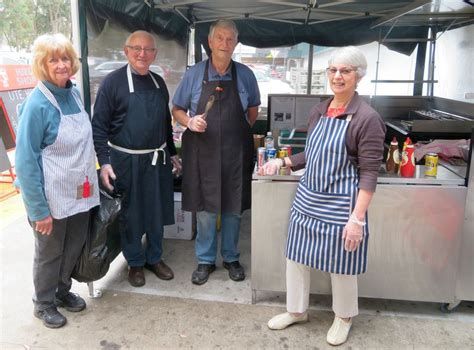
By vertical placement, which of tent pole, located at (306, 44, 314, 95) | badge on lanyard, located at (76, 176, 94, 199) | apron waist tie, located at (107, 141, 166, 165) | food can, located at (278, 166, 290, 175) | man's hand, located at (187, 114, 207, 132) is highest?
tent pole, located at (306, 44, 314, 95)

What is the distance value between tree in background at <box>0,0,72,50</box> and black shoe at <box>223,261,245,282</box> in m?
8.01

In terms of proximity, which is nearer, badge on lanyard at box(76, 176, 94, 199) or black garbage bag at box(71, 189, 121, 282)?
badge on lanyard at box(76, 176, 94, 199)

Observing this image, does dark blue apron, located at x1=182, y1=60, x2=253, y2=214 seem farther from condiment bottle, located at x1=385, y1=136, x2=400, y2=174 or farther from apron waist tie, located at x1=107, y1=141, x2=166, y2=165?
condiment bottle, located at x1=385, y1=136, x2=400, y2=174

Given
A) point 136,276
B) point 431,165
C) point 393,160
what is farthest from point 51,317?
point 431,165

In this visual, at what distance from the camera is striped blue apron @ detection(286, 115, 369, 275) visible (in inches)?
75.4

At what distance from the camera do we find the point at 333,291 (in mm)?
2154

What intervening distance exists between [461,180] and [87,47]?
253cm

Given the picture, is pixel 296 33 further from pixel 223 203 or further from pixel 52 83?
pixel 52 83

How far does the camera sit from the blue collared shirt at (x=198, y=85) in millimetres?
2568

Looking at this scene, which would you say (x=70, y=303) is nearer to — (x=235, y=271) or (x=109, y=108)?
(x=235, y=271)

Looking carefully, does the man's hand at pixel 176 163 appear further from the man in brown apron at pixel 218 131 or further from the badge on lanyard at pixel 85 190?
the badge on lanyard at pixel 85 190

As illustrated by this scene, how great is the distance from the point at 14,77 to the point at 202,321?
4.93 meters

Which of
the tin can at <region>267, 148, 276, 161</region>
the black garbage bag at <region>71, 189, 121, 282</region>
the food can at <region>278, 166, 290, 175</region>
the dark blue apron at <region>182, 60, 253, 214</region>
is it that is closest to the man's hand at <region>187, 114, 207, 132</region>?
the dark blue apron at <region>182, 60, 253, 214</region>

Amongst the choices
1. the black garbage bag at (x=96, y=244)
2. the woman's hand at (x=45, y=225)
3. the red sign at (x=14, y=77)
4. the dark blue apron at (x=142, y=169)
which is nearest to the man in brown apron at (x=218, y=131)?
the dark blue apron at (x=142, y=169)
